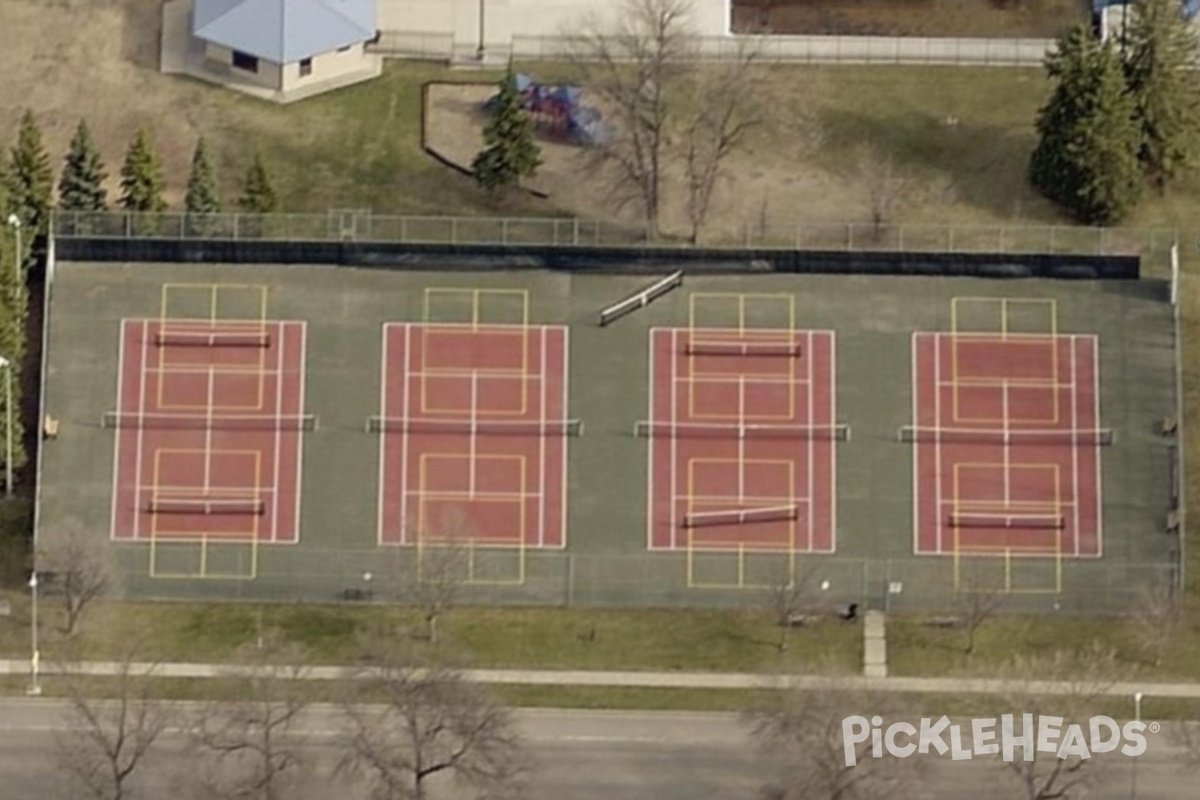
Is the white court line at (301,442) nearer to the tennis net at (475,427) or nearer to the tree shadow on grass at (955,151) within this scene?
the tennis net at (475,427)

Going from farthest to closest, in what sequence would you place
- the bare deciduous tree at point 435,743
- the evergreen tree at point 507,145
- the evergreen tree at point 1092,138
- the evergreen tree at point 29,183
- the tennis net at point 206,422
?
the evergreen tree at point 507,145 < the evergreen tree at point 1092,138 < the evergreen tree at point 29,183 < the tennis net at point 206,422 < the bare deciduous tree at point 435,743

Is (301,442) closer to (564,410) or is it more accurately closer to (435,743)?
(564,410)

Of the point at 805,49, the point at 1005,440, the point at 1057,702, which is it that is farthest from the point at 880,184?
the point at 1057,702

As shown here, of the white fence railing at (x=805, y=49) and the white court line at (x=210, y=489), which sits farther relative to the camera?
the white fence railing at (x=805, y=49)

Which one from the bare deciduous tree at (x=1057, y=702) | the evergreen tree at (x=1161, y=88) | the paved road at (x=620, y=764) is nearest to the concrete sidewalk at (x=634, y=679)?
the bare deciduous tree at (x=1057, y=702)

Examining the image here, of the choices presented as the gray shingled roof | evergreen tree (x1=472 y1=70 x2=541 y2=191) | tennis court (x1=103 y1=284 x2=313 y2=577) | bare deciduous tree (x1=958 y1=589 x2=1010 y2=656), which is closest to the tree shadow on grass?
evergreen tree (x1=472 y1=70 x2=541 y2=191)

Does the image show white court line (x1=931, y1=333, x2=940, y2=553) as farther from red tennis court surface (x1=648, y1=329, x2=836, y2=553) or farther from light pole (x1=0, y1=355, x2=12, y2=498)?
light pole (x1=0, y1=355, x2=12, y2=498)
